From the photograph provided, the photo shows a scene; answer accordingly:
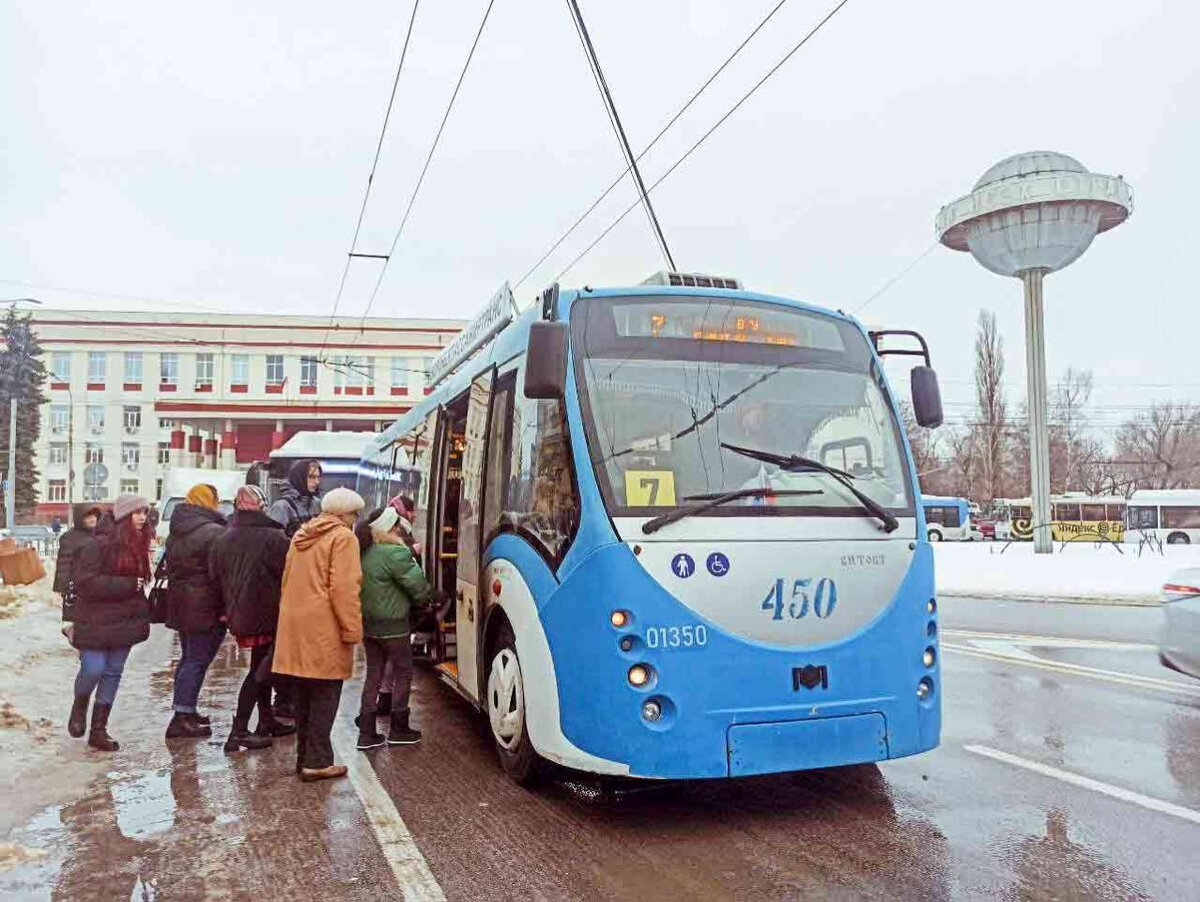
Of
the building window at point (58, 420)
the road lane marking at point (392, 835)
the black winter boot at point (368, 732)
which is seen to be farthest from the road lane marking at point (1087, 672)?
the building window at point (58, 420)

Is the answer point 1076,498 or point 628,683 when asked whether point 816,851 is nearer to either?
point 628,683

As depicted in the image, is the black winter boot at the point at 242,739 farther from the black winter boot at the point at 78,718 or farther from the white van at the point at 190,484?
the white van at the point at 190,484

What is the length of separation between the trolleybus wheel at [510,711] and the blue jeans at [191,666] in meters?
2.47

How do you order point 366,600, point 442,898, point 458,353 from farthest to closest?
point 458,353 < point 366,600 < point 442,898

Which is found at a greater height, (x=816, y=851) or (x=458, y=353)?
(x=458, y=353)

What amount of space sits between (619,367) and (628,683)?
5.93 feet

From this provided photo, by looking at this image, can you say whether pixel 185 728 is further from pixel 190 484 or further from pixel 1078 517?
pixel 1078 517

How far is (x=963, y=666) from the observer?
414 inches

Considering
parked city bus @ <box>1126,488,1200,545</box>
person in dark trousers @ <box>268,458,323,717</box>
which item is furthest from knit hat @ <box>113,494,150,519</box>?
parked city bus @ <box>1126,488,1200,545</box>

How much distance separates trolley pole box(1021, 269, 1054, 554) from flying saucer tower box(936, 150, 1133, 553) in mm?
36

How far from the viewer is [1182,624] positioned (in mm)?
7430

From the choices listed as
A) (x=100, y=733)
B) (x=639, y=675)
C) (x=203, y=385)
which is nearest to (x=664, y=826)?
(x=639, y=675)

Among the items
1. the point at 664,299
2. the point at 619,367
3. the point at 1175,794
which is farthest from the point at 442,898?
the point at 1175,794

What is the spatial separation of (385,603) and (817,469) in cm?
315
